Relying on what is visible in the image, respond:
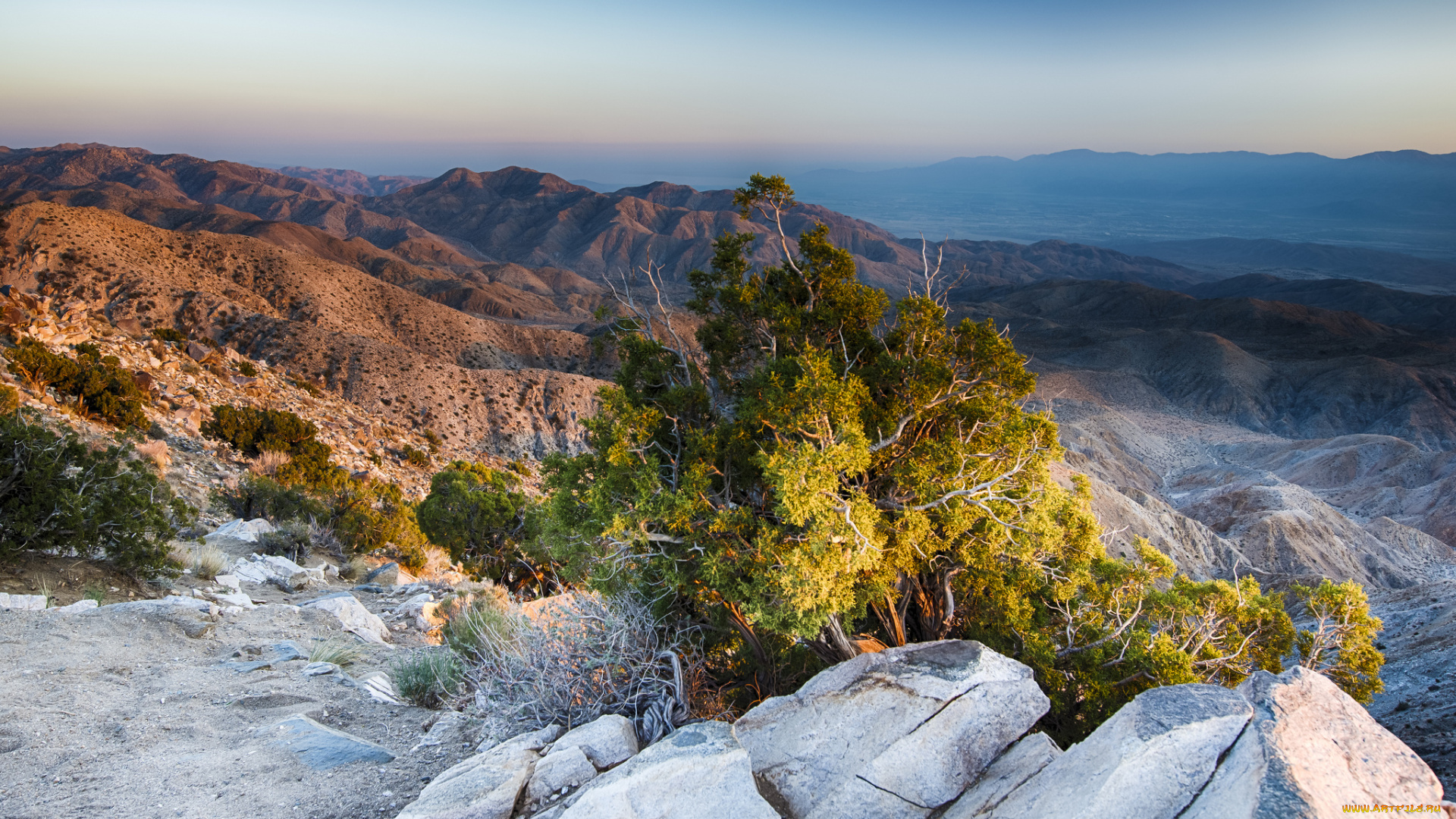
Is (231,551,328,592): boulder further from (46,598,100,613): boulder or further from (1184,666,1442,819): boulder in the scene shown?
(1184,666,1442,819): boulder

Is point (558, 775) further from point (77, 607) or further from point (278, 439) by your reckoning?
point (278, 439)

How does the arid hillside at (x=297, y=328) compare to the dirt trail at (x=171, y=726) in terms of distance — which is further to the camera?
the arid hillside at (x=297, y=328)

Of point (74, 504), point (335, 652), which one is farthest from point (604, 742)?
point (74, 504)

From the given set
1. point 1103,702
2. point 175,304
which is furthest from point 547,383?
point 1103,702

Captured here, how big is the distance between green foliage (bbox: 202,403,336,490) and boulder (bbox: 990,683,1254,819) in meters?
20.4

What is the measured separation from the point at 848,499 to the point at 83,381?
75.4 feet

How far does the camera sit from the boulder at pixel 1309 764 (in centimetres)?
401

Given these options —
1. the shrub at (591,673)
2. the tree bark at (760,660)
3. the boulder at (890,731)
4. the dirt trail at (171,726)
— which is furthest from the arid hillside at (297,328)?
the boulder at (890,731)

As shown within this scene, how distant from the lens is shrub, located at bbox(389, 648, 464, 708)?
25.0ft

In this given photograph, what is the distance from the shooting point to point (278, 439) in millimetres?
22203

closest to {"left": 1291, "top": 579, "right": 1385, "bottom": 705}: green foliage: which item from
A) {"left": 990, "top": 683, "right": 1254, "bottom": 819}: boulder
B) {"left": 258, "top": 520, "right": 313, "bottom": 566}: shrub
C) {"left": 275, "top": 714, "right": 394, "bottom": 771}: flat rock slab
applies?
{"left": 990, "top": 683, "right": 1254, "bottom": 819}: boulder

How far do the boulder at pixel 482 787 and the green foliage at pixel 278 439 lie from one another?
56.0 feet

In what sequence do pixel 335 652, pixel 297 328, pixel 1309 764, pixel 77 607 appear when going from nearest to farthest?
pixel 1309 764 → pixel 77 607 → pixel 335 652 → pixel 297 328

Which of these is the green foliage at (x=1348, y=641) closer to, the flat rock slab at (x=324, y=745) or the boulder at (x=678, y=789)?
the boulder at (x=678, y=789)
